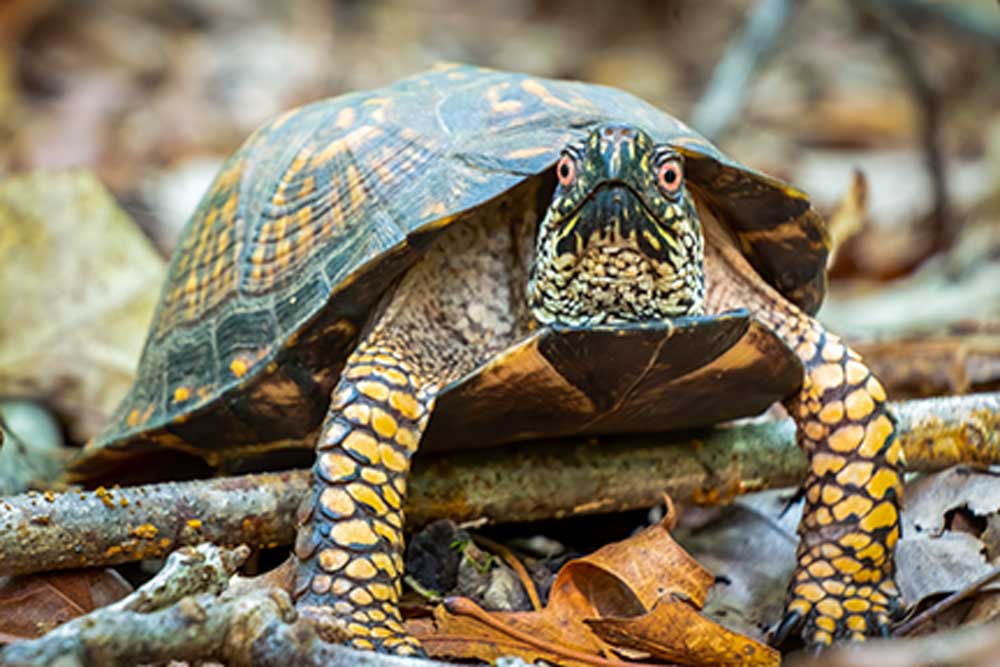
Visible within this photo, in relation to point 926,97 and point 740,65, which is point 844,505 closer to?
point 740,65

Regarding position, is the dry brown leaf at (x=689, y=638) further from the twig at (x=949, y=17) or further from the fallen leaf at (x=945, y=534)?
the twig at (x=949, y=17)

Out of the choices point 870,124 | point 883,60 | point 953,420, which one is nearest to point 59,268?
point 953,420

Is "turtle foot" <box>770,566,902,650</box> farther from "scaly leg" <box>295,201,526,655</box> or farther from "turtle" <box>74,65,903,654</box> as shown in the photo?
"scaly leg" <box>295,201,526,655</box>

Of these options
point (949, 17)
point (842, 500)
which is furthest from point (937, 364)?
point (949, 17)

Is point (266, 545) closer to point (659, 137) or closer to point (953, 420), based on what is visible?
point (659, 137)

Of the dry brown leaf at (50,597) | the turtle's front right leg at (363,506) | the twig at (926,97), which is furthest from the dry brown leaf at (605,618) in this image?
the twig at (926,97)

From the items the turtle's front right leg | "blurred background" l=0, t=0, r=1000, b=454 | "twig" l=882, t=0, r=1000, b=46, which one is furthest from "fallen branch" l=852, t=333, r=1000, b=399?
"twig" l=882, t=0, r=1000, b=46
